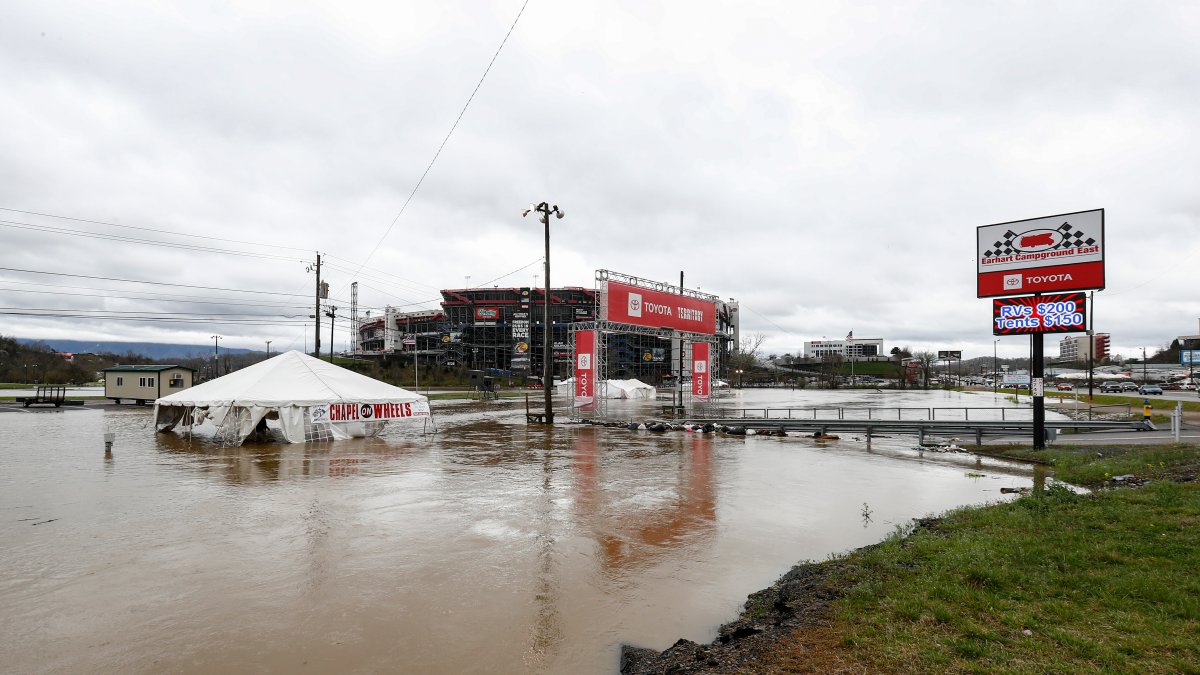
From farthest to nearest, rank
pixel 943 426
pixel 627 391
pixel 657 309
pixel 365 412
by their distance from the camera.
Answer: pixel 627 391, pixel 657 309, pixel 365 412, pixel 943 426

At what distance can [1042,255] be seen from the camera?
18.0 m

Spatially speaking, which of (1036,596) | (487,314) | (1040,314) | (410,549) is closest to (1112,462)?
(1040,314)

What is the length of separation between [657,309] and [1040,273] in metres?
15.8

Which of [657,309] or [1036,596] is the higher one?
[657,309]

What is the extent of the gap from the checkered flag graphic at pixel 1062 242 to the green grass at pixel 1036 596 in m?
11.9

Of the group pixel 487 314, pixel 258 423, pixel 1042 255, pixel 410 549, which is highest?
pixel 487 314

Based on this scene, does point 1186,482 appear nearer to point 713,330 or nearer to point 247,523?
point 247,523

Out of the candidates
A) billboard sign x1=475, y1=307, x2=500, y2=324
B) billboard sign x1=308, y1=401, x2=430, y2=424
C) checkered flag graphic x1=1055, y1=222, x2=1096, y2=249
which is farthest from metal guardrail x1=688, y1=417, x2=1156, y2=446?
billboard sign x1=475, y1=307, x2=500, y2=324

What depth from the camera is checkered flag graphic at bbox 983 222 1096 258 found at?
57.2ft

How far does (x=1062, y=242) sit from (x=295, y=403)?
26274 millimetres

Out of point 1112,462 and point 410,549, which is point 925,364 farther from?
point 410,549

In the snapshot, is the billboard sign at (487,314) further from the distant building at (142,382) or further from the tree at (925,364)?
the tree at (925,364)

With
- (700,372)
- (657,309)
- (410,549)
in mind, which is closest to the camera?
(410,549)

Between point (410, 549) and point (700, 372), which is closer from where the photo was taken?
point (410, 549)
